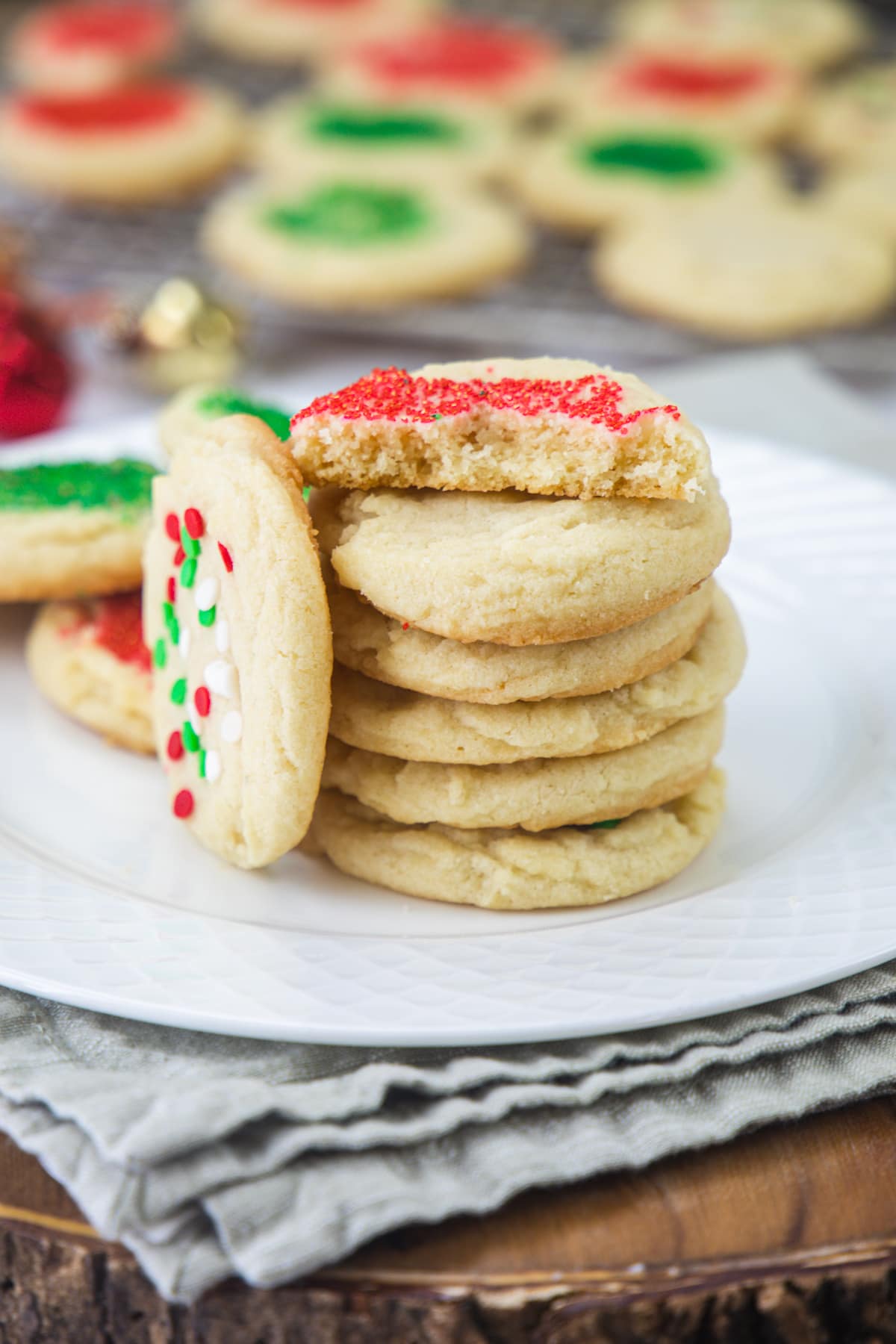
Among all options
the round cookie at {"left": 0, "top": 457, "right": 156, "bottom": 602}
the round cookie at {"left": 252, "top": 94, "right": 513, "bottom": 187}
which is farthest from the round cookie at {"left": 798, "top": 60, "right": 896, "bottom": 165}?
the round cookie at {"left": 0, "top": 457, "right": 156, "bottom": 602}

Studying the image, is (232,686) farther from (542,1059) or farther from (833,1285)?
(833,1285)

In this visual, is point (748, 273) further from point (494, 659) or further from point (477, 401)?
point (494, 659)

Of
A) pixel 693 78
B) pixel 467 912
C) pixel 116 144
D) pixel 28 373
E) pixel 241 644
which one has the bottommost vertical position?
pixel 467 912

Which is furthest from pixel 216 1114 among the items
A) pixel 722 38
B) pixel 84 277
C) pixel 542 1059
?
pixel 722 38

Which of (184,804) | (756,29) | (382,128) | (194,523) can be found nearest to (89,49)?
(382,128)

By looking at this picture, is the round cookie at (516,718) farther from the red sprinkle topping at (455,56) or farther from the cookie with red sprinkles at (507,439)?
the red sprinkle topping at (455,56)

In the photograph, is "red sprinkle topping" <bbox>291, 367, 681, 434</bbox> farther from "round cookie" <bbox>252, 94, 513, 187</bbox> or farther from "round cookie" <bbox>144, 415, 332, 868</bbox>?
"round cookie" <bbox>252, 94, 513, 187</bbox>
